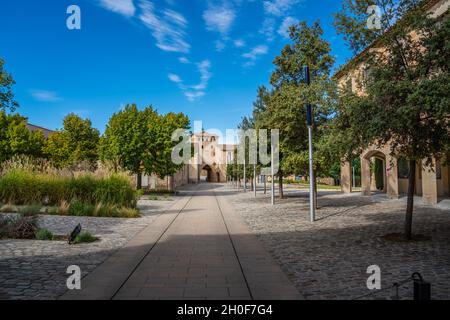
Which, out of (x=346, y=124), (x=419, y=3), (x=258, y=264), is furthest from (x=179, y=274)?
(x=419, y=3)

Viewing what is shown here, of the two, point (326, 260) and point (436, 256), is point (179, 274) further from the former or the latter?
point (436, 256)

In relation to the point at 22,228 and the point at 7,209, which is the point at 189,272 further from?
the point at 7,209

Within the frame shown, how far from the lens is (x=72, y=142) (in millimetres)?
48219

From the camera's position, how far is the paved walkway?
514 centimetres

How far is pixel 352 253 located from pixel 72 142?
46.9m

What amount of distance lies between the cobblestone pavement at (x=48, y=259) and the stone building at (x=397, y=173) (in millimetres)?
8110

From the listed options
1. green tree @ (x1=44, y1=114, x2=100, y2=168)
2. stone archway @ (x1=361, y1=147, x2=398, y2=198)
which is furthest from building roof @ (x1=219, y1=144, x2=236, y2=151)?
stone archway @ (x1=361, y1=147, x2=398, y2=198)

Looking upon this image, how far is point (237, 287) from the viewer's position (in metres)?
5.44

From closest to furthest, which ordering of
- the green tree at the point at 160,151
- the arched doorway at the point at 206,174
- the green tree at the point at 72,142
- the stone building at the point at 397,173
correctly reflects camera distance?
1. the stone building at the point at 397,173
2. the green tree at the point at 160,151
3. the green tree at the point at 72,142
4. the arched doorway at the point at 206,174

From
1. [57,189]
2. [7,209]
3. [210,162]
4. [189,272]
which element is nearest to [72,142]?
[57,189]

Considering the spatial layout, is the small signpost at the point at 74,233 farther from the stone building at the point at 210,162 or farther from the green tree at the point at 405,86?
the stone building at the point at 210,162

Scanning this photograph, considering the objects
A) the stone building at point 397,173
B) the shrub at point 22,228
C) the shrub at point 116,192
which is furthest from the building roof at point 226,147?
the shrub at point 22,228

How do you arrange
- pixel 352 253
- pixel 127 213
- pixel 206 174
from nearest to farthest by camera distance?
pixel 352 253
pixel 127 213
pixel 206 174

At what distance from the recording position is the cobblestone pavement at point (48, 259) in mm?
5312
